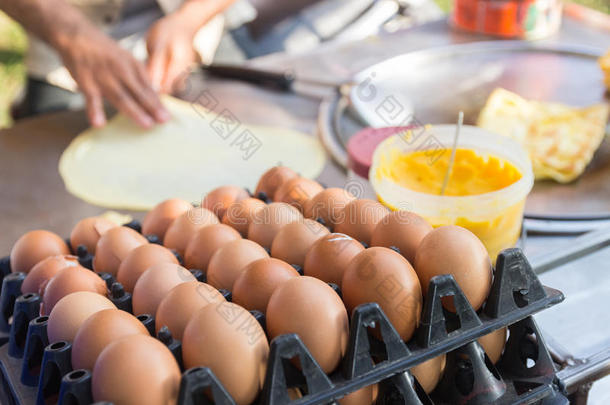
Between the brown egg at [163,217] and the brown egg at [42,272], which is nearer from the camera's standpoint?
the brown egg at [42,272]

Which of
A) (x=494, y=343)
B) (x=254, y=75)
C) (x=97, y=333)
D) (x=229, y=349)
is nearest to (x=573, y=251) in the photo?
(x=494, y=343)

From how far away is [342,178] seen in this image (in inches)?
63.8

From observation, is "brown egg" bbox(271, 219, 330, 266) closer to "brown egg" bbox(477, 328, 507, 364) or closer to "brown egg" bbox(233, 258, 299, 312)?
"brown egg" bbox(233, 258, 299, 312)

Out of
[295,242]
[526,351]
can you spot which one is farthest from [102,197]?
[526,351]

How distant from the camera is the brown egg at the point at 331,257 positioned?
0.85 metres

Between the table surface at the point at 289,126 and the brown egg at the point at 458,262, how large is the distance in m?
0.30

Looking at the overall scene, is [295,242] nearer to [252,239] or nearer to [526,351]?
[252,239]

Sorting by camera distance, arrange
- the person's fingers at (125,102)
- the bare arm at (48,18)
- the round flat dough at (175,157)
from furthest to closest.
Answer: the bare arm at (48,18)
the person's fingers at (125,102)
the round flat dough at (175,157)

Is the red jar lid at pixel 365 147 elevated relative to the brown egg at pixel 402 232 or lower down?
lower down

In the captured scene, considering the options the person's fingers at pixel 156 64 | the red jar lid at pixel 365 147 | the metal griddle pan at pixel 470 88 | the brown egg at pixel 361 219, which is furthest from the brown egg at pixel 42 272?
the person's fingers at pixel 156 64

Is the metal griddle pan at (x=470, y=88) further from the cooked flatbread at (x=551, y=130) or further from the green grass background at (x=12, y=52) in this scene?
the green grass background at (x=12, y=52)

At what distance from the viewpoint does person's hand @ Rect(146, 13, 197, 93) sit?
2104 millimetres

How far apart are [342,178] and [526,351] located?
84cm

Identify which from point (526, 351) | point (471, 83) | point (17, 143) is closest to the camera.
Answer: point (526, 351)
